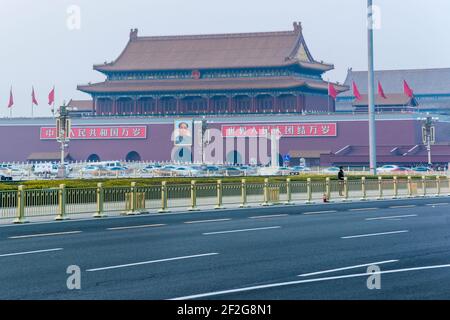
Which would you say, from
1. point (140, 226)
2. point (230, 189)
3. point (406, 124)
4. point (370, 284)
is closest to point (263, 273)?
point (370, 284)

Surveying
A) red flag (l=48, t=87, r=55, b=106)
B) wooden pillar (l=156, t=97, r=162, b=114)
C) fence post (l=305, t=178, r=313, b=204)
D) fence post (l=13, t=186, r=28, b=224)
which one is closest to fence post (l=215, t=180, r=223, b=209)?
fence post (l=305, t=178, r=313, b=204)

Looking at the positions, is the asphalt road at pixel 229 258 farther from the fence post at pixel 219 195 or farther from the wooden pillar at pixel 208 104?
the wooden pillar at pixel 208 104

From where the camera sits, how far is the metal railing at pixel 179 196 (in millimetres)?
23172

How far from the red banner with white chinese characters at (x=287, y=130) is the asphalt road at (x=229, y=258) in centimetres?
5473

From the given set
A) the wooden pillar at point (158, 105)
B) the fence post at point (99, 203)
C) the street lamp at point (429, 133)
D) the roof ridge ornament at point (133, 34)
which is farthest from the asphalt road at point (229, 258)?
the roof ridge ornament at point (133, 34)

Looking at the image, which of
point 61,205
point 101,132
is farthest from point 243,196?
point 101,132

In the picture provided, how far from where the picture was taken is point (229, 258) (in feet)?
46.1

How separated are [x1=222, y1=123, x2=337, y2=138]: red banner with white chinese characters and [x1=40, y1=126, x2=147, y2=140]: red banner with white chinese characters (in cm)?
970

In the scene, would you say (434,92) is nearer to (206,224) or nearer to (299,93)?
(299,93)

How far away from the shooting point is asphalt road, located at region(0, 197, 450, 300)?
10750 millimetres

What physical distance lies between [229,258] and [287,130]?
6531 centimetres

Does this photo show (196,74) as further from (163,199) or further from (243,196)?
(163,199)

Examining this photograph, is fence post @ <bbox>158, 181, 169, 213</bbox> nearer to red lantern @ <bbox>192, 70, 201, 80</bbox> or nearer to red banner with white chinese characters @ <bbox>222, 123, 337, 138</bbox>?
red banner with white chinese characters @ <bbox>222, 123, 337, 138</bbox>
